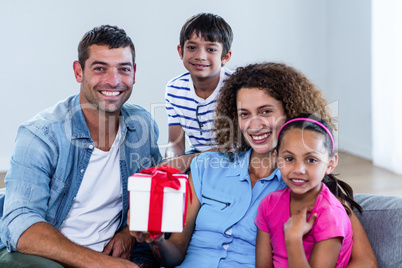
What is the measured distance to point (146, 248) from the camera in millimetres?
2141

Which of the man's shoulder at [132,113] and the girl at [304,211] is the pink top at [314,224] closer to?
the girl at [304,211]

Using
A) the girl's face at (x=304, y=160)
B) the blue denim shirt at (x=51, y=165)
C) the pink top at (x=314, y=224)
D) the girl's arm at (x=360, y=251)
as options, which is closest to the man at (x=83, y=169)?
the blue denim shirt at (x=51, y=165)

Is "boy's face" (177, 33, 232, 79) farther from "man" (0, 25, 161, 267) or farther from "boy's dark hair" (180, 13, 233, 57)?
"man" (0, 25, 161, 267)

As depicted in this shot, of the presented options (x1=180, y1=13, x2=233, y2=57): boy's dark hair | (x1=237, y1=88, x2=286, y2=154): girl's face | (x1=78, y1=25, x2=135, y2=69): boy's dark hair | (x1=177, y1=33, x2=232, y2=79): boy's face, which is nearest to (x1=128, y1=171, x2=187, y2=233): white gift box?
(x1=237, y1=88, x2=286, y2=154): girl's face

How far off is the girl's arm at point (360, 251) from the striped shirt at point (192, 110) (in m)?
1.06

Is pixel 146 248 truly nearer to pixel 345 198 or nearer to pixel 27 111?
pixel 345 198

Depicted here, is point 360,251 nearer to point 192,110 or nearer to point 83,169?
point 83,169

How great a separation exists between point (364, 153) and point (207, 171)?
3.61 m

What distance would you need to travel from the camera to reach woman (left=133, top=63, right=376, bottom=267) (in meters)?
1.81

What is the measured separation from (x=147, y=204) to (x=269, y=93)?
67 centimetres

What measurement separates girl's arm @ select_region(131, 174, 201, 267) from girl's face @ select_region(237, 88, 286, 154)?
30 cm

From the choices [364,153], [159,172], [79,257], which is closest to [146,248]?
[79,257]

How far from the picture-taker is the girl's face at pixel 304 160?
5.51ft

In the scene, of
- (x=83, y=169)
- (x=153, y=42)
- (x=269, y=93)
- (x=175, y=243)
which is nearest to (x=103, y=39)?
(x=83, y=169)
